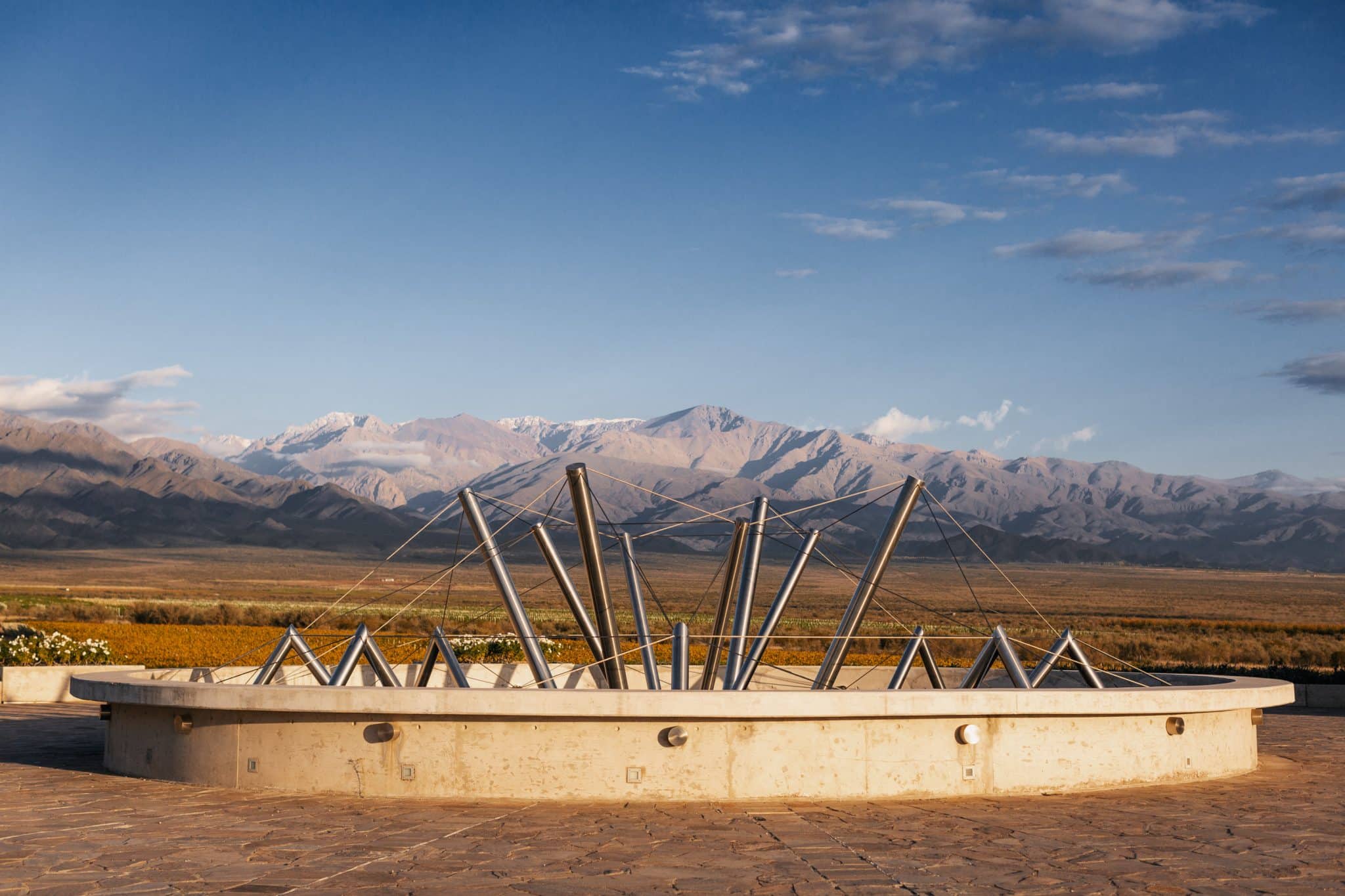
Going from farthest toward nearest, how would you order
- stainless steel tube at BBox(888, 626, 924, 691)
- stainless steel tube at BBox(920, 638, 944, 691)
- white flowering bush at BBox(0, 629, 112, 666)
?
white flowering bush at BBox(0, 629, 112, 666) → stainless steel tube at BBox(920, 638, 944, 691) → stainless steel tube at BBox(888, 626, 924, 691)

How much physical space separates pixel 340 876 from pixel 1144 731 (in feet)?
32.1

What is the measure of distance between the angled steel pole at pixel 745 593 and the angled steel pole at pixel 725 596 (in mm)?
491

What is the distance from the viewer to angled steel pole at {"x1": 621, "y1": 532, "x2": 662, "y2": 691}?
18828 mm

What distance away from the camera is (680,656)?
1780 cm

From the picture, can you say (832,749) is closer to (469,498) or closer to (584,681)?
(469,498)

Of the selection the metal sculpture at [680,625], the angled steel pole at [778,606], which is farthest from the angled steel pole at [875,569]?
the angled steel pole at [778,606]

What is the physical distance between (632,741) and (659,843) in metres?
2.28

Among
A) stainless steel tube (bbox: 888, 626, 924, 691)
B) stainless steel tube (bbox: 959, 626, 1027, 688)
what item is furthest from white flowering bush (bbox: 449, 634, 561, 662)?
stainless steel tube (bbox: 959, 626, 1027, 688)

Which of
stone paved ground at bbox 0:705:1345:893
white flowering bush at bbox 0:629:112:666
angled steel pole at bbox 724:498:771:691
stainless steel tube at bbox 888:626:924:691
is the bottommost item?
stone paved ground at bbox 0:705:1345:893

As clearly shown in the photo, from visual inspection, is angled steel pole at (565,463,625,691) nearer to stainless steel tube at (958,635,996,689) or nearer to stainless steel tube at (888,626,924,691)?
stainless steel tube at (888,626,924,691)

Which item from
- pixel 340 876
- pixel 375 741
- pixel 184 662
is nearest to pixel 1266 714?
pixel 375 741

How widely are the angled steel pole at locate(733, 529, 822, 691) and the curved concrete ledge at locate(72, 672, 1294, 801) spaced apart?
11.8ft

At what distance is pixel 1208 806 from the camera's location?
14.3 meters

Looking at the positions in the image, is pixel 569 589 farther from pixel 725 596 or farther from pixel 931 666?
pixel 931 666
